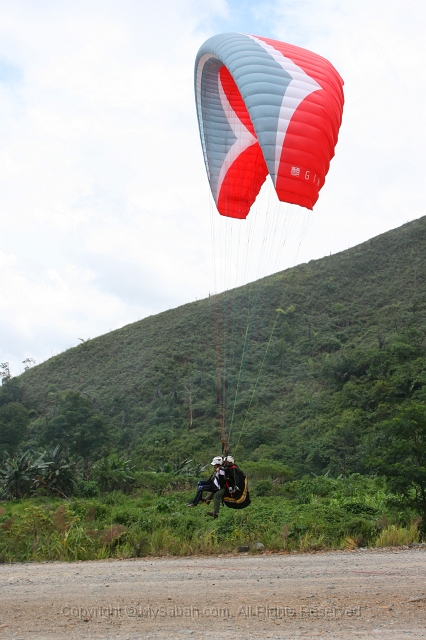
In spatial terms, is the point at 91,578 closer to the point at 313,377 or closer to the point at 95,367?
the point at 313,377

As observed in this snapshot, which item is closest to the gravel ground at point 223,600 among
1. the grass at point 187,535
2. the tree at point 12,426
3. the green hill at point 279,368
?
the grass at point 187,535

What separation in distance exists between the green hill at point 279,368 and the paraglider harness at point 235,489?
1718cm

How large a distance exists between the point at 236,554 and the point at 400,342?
2936 centimetres

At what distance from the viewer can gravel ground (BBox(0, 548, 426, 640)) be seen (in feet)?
14.0

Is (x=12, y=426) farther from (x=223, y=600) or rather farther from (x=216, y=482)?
(x=223, y=600)

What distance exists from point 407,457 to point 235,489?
328cm

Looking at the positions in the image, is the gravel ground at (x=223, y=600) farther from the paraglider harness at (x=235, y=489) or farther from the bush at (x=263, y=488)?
the bush at (x=263, y=488)

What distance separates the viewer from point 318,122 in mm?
9359

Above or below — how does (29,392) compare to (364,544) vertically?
above

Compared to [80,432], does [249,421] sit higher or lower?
lower

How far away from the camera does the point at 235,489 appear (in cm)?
830

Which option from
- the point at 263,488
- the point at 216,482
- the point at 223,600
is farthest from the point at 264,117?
the point at 263,488

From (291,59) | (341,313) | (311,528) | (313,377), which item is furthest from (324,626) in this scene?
(341,313)

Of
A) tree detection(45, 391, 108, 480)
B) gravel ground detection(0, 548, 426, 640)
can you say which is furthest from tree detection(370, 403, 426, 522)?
tree detection(45, 391, 108, 480)
